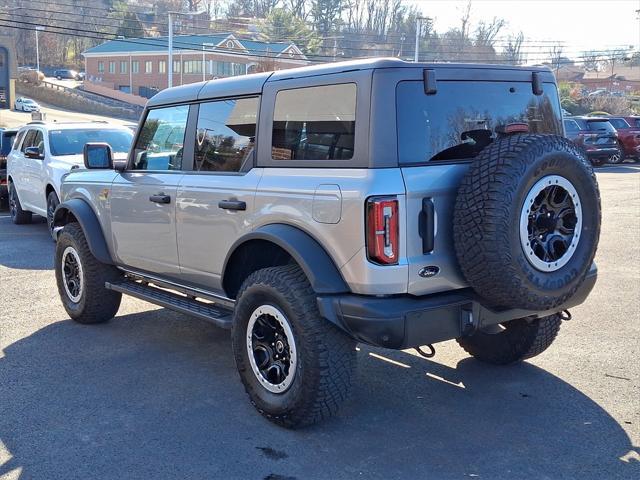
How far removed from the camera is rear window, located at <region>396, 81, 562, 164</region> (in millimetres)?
3846

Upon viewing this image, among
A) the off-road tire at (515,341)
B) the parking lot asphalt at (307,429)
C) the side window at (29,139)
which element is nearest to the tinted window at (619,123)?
the side window at (29,139)

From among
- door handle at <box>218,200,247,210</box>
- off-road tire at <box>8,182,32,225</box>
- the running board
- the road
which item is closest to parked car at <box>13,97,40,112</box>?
the road

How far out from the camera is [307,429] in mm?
4125

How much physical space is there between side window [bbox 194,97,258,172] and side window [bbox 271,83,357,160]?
279 millimetres

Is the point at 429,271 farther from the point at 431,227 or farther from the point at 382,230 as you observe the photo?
the point at 382,230

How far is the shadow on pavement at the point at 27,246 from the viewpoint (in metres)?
8.92

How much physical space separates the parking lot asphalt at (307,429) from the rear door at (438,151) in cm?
94

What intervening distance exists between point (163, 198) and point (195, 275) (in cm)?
62

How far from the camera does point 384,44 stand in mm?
79500

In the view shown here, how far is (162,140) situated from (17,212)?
8.02 m

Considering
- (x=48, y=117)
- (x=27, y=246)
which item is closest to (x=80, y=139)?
(x=27, y=246)

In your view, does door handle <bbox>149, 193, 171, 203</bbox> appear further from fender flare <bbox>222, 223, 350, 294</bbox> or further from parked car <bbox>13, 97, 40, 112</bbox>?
parked car <bbox>13, 97, 40, 112</bbox>

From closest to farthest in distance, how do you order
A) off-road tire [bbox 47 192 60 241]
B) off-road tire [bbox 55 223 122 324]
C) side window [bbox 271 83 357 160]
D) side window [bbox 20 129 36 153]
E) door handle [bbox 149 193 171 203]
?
side window [bbox 271 83 357 160] → door handle [bbox 149 193 171 203] → off-road tire [bbox 55 223 122 324] → off-road tire [bbox 47 192 60 241] → side window [bbox 20 129 36 153]

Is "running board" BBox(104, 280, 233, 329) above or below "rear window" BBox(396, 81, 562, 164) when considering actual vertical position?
below
